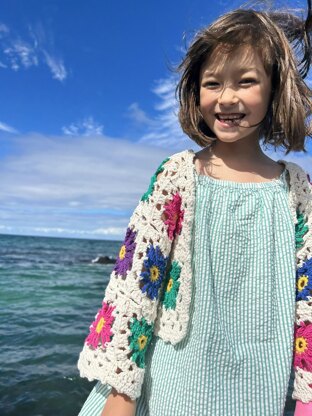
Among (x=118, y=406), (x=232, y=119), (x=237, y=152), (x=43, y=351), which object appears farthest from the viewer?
(x=43, y=351)

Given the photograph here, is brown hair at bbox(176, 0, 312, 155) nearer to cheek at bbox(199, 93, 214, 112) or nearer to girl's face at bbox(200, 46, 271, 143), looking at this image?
girl's face at bbox(200, 46, 271, 143)

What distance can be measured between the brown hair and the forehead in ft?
0.05

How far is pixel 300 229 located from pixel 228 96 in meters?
0.56

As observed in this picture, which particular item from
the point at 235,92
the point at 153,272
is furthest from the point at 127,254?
the point at 235,92

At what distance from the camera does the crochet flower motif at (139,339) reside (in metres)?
1.38

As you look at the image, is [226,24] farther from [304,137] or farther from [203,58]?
[304,137]

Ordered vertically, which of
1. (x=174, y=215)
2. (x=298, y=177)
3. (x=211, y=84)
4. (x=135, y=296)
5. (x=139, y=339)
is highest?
(x=211, y=84)

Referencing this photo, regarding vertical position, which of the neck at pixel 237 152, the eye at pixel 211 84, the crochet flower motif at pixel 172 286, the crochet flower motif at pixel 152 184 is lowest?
the crochet flower motif at pixel 172 286

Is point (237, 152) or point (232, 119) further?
point (237, 152)

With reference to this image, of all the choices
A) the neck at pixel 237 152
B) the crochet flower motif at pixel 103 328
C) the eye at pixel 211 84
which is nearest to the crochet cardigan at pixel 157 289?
the crochet flower motif at pixel 103 328

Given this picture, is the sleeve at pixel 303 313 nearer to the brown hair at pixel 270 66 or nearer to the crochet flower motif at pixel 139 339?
the brown hair at pixel 270 66

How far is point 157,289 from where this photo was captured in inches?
57.5

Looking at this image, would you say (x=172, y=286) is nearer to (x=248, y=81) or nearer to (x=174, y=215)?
(x=174, y=215)

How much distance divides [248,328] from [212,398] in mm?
258
